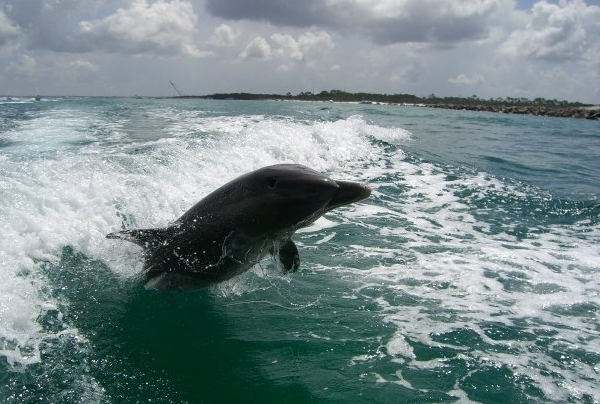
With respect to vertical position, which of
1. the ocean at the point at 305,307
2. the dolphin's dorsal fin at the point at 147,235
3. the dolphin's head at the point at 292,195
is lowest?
the ocean at the point at 305,307

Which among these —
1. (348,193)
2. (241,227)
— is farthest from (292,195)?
(241,227)

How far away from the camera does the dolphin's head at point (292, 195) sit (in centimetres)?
469

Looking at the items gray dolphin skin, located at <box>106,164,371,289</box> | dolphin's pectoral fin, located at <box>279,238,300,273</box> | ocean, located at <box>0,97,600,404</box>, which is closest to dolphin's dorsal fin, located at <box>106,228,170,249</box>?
gray dolphin skin, located at <box>106,164,371,289</box>

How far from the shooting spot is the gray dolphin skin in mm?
4750

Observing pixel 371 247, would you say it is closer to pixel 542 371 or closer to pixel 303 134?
pixel 542 371

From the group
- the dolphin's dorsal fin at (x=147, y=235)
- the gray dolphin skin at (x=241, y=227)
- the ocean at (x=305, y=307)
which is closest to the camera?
the ocean at (x=305, y=307)

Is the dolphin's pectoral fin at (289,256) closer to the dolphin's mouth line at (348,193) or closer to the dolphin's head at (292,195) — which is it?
the dolphin's head at (292,195)

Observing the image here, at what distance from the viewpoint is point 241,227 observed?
504 cm

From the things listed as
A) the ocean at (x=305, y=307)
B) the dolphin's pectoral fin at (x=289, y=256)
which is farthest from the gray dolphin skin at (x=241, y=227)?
the ocean at (x=305, y=307)

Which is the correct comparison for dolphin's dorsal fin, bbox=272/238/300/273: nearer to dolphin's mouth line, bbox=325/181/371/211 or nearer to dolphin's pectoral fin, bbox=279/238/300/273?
dolphin's pectoral fin, bbox=279/238/300/273

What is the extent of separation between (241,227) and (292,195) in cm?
74

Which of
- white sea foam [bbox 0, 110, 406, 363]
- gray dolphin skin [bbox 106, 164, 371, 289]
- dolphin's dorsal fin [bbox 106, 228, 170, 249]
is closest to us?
white sea foam [bbox 0, 110, 406, 363]

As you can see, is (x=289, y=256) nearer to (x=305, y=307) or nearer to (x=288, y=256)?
(x=288, y=256)

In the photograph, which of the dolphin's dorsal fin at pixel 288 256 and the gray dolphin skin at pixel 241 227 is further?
the dolphin's dorsal fin at pixel 288 256
